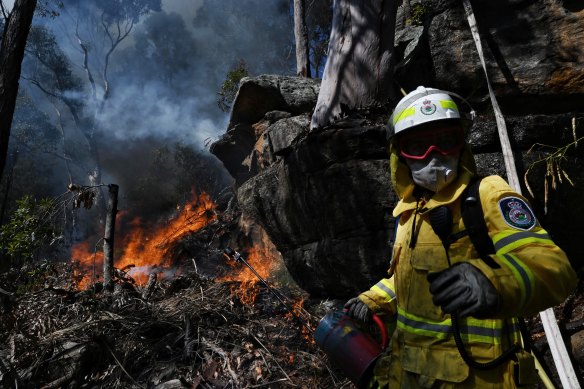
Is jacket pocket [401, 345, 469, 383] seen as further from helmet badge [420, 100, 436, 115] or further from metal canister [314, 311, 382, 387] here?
helmet badge [420, 100, 436, 115]

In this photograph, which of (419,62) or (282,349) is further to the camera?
(419,62)

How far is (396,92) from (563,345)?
447 centimetres

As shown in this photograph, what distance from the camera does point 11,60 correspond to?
4715 mm

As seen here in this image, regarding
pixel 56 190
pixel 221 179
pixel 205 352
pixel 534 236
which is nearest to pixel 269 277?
pixel 205 352

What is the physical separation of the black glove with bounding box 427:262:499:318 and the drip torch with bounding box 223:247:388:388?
3.27 feet

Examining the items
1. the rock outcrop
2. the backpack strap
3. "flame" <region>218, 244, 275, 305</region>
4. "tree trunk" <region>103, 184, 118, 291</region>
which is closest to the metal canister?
the backpack strap

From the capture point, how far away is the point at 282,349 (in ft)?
14.5

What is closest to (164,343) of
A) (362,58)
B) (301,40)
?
(362,58)

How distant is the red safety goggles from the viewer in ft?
6.26

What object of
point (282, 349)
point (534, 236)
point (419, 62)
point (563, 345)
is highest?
point (419, 62)

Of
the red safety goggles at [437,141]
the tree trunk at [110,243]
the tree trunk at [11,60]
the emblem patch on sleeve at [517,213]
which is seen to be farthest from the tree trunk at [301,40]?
the emblem patch on sleeve at [517,213]

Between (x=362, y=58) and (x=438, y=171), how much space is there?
468cm

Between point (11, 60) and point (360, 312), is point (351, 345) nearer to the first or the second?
point (360, 312)

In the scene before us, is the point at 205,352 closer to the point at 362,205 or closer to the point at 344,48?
the point at 362,205
